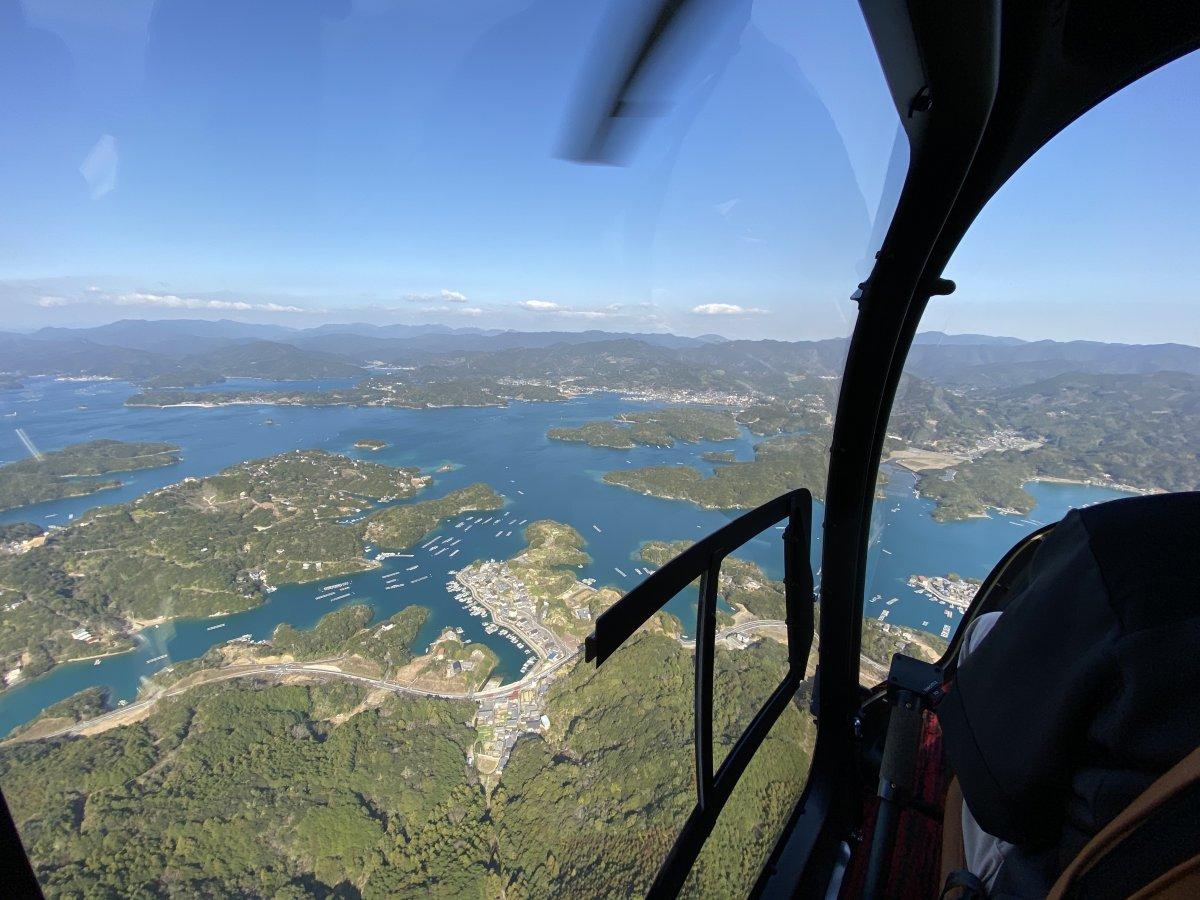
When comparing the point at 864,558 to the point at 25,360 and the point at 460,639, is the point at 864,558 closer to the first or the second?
the point at 460,639

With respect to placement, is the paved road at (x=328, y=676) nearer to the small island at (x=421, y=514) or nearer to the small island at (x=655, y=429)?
the small island at (x=421, y=514)

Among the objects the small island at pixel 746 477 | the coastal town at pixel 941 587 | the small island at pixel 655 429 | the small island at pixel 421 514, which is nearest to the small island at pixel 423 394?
the small island at pixel 655 429

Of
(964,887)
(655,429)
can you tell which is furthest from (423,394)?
(964,887)

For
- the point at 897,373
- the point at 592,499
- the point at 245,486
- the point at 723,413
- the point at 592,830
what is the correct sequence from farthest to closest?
the point at 592,499
the point at 723,413
the point at 245,486
the point at 592,830
the point at 897,373

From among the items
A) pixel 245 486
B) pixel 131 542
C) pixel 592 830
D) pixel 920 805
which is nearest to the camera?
pixel 920 805

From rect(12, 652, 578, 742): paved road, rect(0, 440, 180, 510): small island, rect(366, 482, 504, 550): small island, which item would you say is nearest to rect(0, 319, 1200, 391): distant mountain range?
rect(0, 440, 180, 510): small island

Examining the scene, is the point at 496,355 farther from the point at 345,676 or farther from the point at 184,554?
the point at 345,676

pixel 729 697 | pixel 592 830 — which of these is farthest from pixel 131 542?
pixel 729 697

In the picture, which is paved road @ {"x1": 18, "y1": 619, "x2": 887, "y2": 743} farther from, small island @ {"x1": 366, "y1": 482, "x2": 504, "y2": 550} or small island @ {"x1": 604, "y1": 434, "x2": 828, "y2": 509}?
small island @ {"x1": 366, "y1": 482, "x2": 504, "y2": 550}
